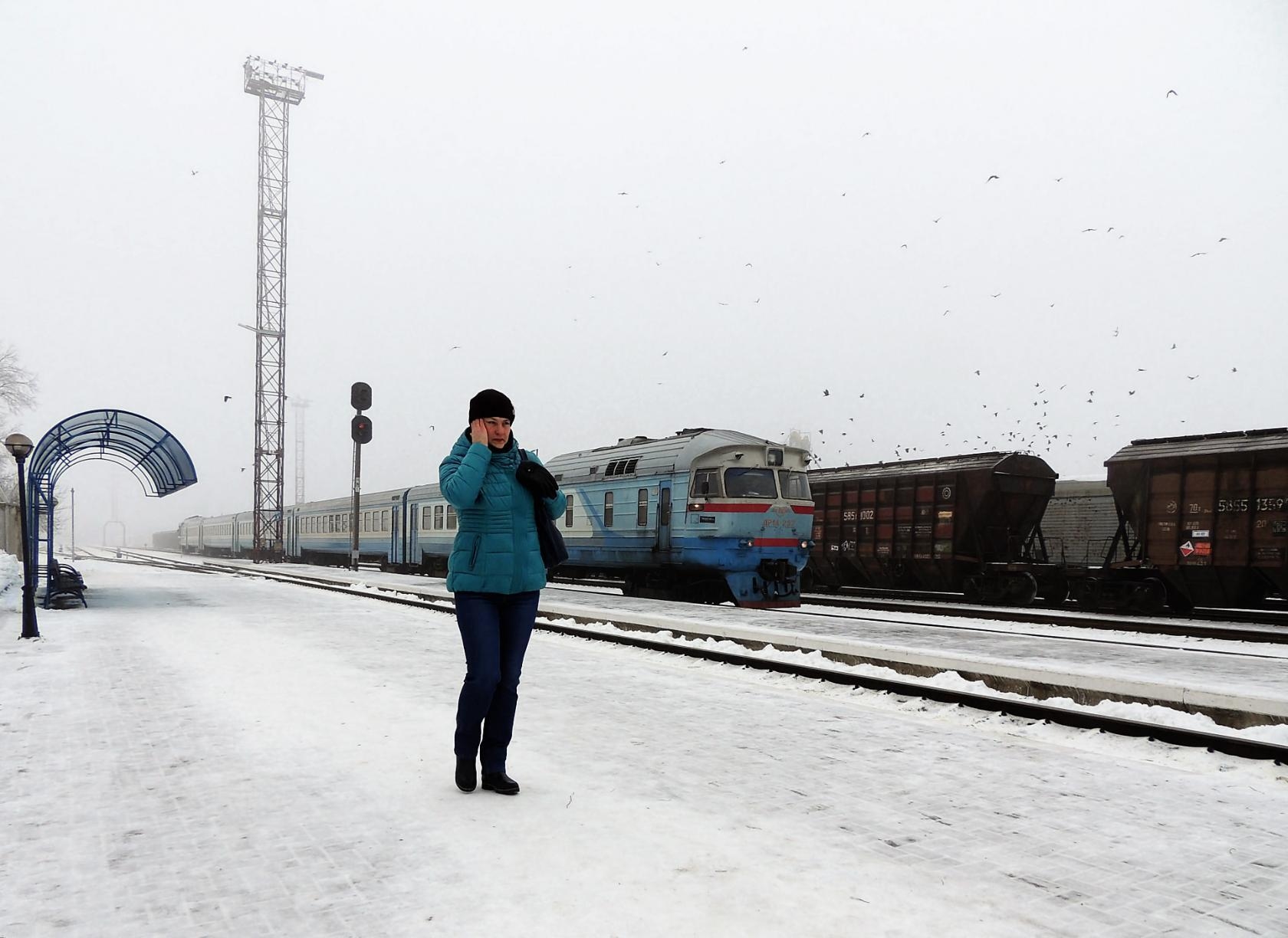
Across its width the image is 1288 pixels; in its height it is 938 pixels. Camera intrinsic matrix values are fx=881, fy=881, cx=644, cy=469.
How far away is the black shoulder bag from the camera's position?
4.40 metres

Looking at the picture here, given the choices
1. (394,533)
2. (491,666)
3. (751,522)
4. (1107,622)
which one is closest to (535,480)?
(491,666)

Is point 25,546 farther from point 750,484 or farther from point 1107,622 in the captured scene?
point 1107,622

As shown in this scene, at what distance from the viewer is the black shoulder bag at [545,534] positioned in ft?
14.4

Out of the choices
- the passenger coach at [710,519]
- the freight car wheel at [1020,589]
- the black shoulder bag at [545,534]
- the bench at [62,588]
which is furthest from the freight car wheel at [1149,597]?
the bench at [62,588]

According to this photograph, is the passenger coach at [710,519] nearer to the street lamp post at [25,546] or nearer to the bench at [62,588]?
the street lamp post at [25,546]

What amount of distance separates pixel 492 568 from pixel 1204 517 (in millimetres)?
15301

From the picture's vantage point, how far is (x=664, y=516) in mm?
17078

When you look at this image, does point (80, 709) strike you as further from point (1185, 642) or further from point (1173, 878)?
point (1185, 642)

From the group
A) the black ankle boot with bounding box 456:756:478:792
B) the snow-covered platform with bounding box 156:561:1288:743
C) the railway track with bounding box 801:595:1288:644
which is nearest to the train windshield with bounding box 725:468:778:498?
the snow-covered platform with bounding box 156:561:1288:743

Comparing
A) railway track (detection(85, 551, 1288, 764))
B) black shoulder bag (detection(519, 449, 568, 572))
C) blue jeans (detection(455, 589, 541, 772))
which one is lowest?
railway track (detection(85, 551, 1288, 764))

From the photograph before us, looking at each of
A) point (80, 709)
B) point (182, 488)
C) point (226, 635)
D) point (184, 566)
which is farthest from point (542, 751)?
point (184, 566)

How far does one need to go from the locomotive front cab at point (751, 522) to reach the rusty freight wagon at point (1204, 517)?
607 centimetres

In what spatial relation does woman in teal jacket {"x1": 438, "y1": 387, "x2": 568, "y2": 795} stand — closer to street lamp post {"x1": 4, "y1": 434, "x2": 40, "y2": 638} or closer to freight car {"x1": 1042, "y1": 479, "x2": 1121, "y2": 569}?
street lamp post {"x1": 4, "y1": 434, "x2": 40, "y2": 638}

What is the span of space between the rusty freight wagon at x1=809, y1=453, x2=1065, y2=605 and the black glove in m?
16.1
